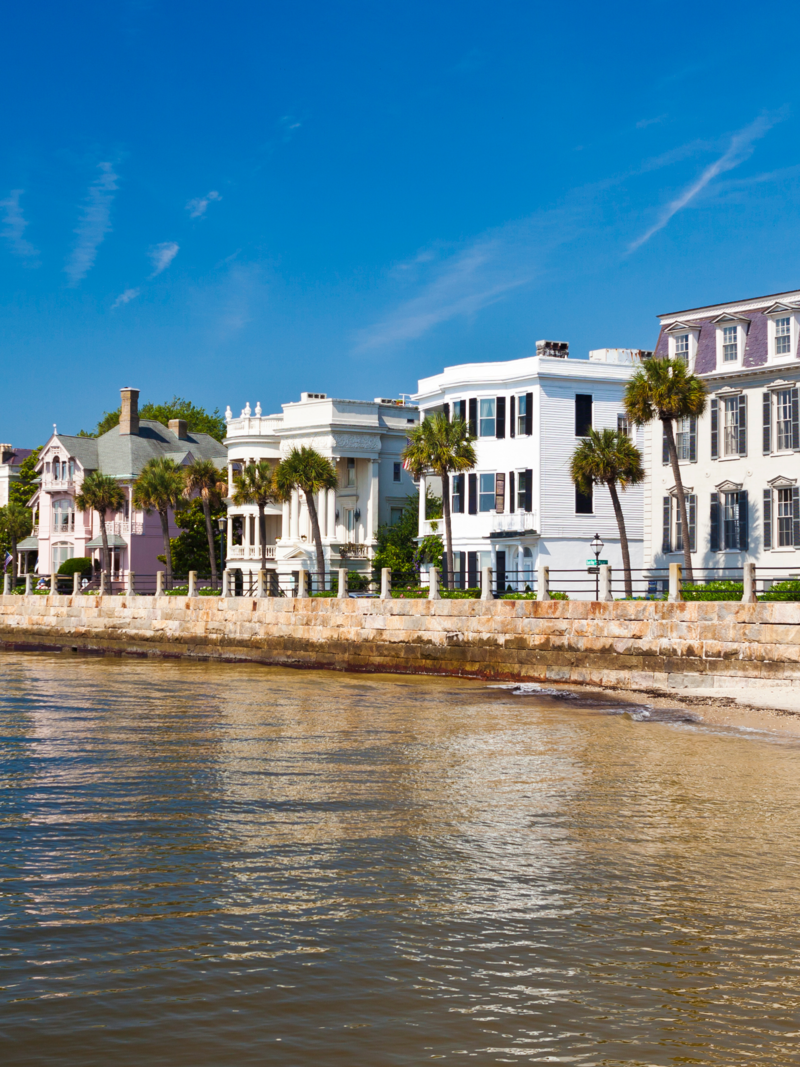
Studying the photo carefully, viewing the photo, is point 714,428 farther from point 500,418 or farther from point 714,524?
point 500,418

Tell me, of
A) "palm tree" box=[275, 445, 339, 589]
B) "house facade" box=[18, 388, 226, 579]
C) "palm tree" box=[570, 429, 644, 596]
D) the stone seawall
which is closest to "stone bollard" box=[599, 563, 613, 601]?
the stone seawall

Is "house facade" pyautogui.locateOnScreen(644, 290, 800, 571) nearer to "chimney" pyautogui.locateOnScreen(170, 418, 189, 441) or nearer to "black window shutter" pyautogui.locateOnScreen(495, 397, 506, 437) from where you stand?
"black window shutter" pyautogui.locateOnScreen(495, 397, 506, 437)

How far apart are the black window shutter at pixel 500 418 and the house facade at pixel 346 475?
41.8 ft

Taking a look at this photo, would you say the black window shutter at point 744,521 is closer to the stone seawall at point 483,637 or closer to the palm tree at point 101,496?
the stone seawall at point 483,637

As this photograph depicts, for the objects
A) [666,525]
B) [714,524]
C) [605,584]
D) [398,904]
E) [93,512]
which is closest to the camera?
[398,904]

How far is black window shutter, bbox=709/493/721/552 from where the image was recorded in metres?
40.3

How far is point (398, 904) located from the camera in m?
9.40

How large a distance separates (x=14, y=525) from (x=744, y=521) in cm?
6139

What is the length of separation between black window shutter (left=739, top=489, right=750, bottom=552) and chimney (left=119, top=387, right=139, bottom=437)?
159ft

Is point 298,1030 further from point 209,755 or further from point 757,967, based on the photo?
point 209,755

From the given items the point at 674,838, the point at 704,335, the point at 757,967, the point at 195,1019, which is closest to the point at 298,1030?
the point at 195,1019

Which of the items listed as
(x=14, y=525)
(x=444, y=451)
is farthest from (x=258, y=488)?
(x=14, y=525)

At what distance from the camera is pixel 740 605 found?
26.0 meters

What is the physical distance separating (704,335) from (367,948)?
35986mm
